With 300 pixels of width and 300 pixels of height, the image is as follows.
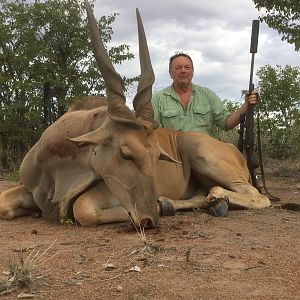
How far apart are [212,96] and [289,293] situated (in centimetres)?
404

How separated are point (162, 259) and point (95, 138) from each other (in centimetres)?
151

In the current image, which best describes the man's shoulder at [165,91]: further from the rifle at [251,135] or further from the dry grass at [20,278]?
the dry grass at [20,278]

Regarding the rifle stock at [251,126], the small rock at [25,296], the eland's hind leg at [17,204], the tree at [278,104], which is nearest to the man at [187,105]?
the rifle stock at [251,126]

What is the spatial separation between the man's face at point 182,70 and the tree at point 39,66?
8531 millimetres

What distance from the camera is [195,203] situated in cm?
515

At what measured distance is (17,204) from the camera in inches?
198

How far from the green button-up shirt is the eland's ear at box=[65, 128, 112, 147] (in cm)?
193

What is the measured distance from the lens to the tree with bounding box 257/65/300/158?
11500 mm

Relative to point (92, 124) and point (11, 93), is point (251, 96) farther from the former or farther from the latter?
point (11, 93)

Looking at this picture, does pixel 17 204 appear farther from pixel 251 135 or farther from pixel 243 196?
pixel 251 135

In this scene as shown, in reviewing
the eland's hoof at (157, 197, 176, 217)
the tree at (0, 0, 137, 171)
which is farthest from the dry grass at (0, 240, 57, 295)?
the tree at (0, 0, 137, 171)

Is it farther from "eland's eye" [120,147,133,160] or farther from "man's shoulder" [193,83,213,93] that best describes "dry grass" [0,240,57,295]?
"man's shoulder" [193,83,213,93]

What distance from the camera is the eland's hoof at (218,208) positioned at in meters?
4.69

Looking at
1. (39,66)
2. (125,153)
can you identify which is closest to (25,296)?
(125,153)
